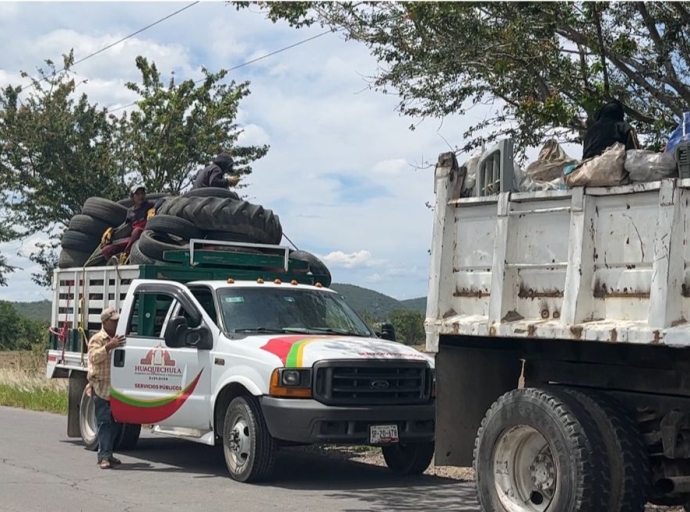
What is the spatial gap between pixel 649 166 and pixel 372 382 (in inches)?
176

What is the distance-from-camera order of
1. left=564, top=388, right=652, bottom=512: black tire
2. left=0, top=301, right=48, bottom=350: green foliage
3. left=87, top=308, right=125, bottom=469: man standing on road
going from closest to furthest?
1. left=564, top=388, right=652, bottom=512: black tire
2. left=87, top=308, right=125, bottom=469: man standing on road
3. left=0, top=301, right=48, bottom=350: green foliage

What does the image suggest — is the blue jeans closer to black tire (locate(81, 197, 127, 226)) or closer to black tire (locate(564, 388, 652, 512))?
black tire (locate(81, 197, 127, 226))

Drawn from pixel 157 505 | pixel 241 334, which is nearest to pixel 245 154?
pixel 241 334

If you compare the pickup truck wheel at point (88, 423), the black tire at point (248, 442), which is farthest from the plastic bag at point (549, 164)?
the pickup truck wheel at point (88, 423)

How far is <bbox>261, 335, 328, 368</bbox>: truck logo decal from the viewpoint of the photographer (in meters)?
9.87

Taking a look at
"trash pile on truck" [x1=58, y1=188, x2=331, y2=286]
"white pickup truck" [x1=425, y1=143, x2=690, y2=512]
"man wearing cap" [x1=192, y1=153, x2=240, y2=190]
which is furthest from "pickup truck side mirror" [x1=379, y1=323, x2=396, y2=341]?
"white pickup truck" [x1=425, y1=143, x2=690, y2=512]

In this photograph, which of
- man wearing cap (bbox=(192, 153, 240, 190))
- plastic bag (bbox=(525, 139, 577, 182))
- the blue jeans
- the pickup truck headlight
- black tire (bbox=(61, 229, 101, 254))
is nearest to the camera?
plastic bag (bbox=(525, 139, 577, 182))

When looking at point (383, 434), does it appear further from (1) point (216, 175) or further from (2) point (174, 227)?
(1) point (216, 175)

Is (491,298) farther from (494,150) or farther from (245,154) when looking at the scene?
(245,154)

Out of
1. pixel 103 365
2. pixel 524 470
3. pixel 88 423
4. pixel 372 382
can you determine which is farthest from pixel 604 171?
pixel 88 423

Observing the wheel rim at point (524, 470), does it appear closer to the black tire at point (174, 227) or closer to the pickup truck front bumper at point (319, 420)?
the pickup truck front bumper at point (319, 420)

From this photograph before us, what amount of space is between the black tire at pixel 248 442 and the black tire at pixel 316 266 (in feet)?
10.0

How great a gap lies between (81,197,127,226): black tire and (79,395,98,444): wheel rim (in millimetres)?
2511

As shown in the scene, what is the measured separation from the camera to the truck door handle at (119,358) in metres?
11.7
